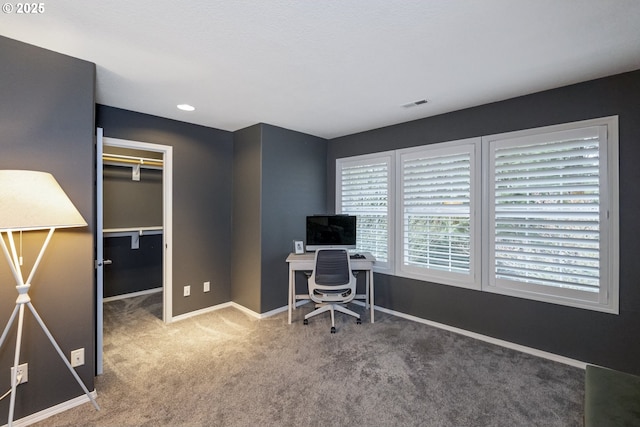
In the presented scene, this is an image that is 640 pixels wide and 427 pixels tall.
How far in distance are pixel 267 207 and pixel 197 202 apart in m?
0.93

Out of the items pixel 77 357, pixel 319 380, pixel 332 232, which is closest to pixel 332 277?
pixel 332 232

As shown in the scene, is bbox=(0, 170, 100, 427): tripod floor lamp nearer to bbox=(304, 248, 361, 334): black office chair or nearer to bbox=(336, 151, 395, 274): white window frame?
bbox=(304, 248, 361, 334): black office chair

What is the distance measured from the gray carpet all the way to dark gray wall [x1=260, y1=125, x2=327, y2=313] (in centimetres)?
69

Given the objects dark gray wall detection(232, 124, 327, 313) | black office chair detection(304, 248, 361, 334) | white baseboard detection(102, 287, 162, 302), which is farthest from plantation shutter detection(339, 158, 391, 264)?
white baseboard detection(102, 287, 162, 302)

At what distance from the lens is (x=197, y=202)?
370cm

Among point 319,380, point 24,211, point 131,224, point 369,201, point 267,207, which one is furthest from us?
point 131,224

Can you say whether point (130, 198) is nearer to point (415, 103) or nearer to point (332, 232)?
point (332, 232)

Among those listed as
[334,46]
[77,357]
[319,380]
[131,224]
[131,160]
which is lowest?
[319,380]

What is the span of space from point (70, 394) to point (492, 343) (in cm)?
365

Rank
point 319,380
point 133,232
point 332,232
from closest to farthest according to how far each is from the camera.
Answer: point 319,380 < point 332,232 < point 133,232

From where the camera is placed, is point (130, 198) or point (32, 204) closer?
point (32, 204)

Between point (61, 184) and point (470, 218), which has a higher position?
point (61, 184)

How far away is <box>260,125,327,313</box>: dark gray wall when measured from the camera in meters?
3.65

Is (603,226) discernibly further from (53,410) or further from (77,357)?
(53,410)
